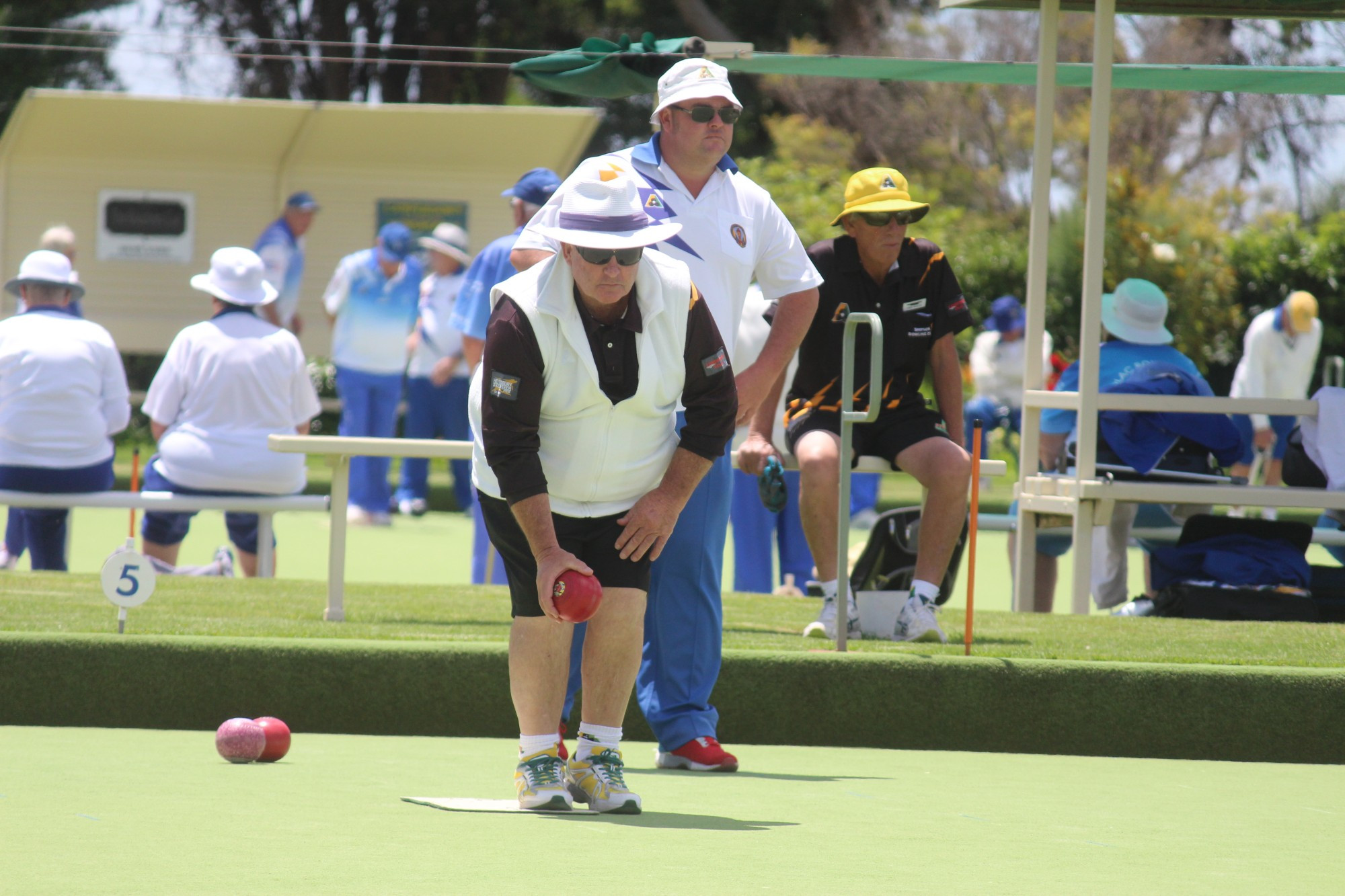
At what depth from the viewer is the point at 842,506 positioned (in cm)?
502

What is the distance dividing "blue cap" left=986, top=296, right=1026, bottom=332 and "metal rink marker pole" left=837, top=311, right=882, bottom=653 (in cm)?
773

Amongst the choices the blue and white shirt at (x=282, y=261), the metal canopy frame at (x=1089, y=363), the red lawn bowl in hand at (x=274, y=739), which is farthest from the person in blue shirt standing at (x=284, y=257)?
the red lawn bowl in hand at (x=274, y=739)

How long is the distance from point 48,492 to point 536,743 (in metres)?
4.56

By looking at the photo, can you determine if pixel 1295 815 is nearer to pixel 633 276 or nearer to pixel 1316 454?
pixel 633 276

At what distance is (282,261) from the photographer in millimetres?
13547

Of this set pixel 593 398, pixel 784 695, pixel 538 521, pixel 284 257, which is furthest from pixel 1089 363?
pixel 284 257

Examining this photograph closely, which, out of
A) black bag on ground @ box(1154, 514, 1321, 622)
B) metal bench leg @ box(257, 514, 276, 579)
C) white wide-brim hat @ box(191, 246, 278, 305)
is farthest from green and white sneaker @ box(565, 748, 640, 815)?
white wide-brim hat @ box(191, 246, 278, 305)

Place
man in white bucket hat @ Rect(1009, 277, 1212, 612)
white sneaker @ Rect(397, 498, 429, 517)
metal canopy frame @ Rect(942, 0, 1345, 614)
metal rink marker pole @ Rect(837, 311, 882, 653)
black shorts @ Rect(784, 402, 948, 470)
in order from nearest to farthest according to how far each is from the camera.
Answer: metal rink marker pole @ Rect(837, 311, 882, 653)
black shorts @ Rect(784, 402, 948, 470)
metal canopy frame @ Rect(942, 0, 1345, 614)
man in white bucket hat @ Rect(1009, 277, 1212, 612)
white sneaker @ Rect(397, 498, 429, 517)

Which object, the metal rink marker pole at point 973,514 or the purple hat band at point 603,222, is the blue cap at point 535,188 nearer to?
the metal rink marker pole at point 973,514

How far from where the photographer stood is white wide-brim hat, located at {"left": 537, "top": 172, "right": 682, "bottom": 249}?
3.61 m

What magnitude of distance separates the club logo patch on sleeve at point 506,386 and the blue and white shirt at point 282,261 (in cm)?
1001

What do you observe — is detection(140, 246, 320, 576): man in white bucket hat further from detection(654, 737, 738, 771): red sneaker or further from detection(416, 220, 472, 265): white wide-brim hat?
detection(654, 737, 738, 771): red sneaker

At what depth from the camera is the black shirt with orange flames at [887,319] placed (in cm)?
587

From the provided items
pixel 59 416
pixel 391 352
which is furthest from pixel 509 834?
pixel 391 352
